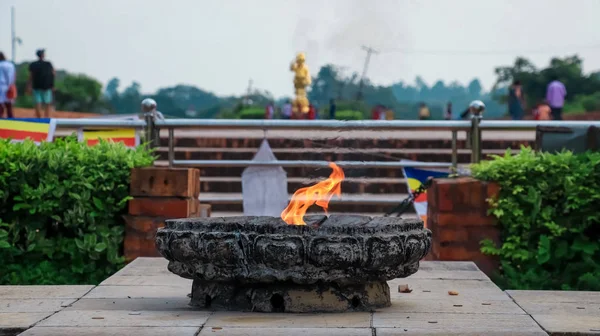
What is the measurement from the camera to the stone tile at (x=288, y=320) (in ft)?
16.8

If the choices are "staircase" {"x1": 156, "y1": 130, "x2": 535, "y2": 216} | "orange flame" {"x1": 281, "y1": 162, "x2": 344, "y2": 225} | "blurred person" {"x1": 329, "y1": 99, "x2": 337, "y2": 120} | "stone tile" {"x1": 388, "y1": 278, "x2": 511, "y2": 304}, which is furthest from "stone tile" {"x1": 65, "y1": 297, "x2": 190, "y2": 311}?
"staircase" {"x1": 156, "y1": 130, "x2": 535, "y2": 216}

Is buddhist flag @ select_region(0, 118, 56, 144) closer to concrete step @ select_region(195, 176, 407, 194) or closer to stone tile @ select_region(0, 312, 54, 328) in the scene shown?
stone tile @ select_region(0, 312, 54, 328)

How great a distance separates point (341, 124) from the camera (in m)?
9.09

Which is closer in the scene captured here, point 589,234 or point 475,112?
point 589,234

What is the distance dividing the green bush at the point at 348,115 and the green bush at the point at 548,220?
131 centimetres

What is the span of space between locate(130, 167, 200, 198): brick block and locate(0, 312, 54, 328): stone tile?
9.13ft

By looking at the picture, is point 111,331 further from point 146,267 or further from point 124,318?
point 146,267

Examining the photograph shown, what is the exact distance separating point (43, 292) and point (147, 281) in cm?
73

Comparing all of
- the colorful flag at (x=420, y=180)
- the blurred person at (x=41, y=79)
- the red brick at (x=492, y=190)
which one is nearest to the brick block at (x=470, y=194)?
the red brick at (x=492, y=190)

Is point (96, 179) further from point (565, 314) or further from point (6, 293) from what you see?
point (565, 314)

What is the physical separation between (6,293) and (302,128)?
3.83 meters

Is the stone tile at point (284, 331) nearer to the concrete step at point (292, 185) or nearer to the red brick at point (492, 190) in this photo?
the red brick at point (492, 190)

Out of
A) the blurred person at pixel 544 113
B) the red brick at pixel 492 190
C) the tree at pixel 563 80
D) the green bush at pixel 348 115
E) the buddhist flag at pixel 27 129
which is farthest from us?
the tree at pixel 563 80

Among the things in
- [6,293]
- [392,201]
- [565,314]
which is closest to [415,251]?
[565,314]
